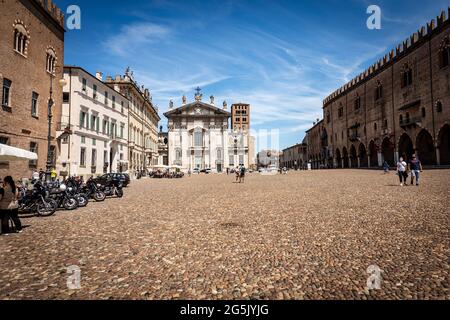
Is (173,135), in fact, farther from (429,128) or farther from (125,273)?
(125,273)

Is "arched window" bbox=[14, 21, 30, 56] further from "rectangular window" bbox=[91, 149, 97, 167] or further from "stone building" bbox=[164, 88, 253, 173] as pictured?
"stone building" bbox=[164, 88, 253, 173]

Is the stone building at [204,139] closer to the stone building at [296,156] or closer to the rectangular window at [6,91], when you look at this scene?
the stone building at [296,156]

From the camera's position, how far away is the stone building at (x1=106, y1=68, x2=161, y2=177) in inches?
1537

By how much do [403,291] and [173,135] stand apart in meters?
73.3

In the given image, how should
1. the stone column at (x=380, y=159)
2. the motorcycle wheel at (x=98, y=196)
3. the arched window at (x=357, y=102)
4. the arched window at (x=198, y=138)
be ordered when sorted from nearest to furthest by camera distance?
the motorcycle wheel at (x=98, y=196) → the stone column at (x=380, y=159) → the arched window at (x=357, y=102) → the arched window at (x=198, y=138)

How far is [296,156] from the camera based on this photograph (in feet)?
346

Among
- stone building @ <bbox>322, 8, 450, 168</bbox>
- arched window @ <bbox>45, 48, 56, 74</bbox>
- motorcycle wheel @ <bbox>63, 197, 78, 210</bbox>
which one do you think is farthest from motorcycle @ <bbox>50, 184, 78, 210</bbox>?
stone building @ <bbox>322, 8, 450, 168</bbox>

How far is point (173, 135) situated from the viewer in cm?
7412

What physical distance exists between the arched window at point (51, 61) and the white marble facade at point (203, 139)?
5259 centimetres

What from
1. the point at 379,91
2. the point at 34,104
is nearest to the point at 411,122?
the point at 379,91

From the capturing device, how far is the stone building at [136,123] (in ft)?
128

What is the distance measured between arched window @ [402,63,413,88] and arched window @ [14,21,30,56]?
43.6 metres

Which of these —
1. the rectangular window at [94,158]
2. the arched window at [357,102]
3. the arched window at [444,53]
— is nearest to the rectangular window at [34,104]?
the rectangular window at [94,158]
